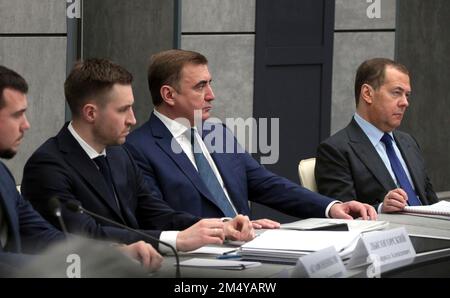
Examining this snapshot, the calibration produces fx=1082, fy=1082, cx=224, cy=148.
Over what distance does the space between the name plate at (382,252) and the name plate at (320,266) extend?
209 mm

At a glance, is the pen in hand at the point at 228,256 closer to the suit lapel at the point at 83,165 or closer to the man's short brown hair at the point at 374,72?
the suit lapel at the point at 83,165

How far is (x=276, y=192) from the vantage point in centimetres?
443

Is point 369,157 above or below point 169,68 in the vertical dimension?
below

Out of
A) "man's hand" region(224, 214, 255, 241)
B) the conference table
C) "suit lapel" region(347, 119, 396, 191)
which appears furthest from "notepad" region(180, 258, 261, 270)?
"suit lapel" region(347, 119, 396, 191)

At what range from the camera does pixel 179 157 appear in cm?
410

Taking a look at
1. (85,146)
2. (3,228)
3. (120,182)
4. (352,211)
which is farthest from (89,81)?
(352,211)

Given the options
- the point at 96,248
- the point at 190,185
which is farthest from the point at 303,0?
the point at 96,248

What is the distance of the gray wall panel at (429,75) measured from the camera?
703cm

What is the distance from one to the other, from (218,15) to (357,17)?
3.01ft

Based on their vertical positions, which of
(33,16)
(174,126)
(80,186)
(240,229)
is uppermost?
(33,16)

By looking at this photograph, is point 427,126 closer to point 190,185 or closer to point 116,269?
point 190,185

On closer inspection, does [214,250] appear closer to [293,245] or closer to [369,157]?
[293,245]

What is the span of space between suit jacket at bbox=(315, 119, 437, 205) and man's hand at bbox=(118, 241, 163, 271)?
172 cm

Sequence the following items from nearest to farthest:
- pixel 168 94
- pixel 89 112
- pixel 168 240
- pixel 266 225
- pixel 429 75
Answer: pixel 168 240
pixel 89 112
pixel 266 225
pixel 168 94
pixel 429 75
